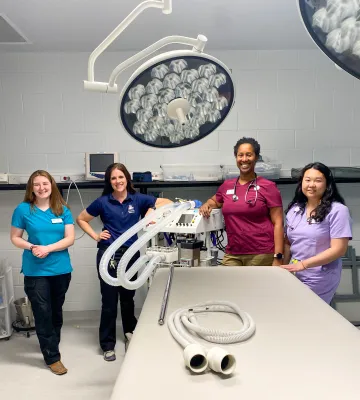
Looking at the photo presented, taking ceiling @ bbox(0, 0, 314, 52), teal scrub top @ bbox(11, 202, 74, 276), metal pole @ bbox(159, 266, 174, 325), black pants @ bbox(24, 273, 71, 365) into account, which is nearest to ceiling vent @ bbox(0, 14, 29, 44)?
ceiling @ bbox(0, 0, 314, 52)

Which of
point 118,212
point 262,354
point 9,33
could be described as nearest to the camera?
point 262,354

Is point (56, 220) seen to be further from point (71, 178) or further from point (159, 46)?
point (159, 46)

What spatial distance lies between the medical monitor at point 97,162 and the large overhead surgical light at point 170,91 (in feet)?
5.53

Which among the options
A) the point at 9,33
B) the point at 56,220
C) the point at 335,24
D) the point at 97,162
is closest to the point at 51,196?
the point at 56,220

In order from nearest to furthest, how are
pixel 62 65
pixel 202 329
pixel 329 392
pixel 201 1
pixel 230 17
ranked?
pixel 329 392, pixel 202 329, pixel 201 1, pixel 230 17, pixel 62 65

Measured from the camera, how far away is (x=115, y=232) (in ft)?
8.78

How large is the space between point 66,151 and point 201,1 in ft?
5.60

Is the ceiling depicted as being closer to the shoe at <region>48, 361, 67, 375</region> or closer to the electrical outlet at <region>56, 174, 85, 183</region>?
the electrical outlet at <region>56, 174, 85, 183</region>

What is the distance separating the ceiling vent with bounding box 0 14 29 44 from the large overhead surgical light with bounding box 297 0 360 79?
7.38 ft

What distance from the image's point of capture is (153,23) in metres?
2.66

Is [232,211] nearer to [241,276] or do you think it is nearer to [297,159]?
[241,276]

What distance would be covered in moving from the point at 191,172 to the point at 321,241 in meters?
1.41

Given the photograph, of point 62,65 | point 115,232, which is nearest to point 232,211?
point 115,232

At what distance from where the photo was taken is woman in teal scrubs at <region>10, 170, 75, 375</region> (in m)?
2.50
